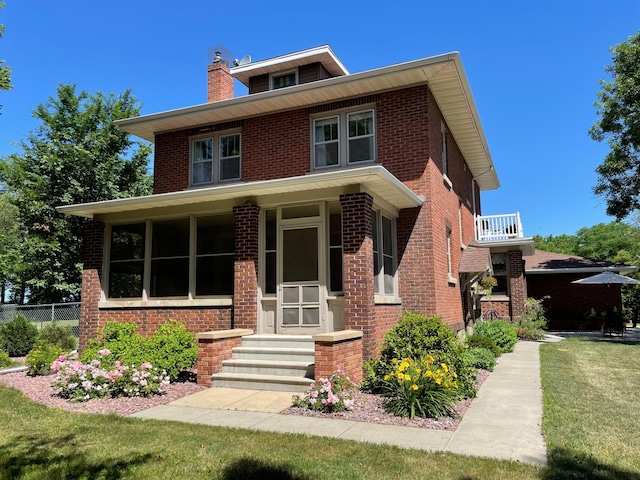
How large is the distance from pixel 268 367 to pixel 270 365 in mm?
79

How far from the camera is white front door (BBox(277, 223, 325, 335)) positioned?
9469 millimetres

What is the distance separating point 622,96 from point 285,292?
53.7ft

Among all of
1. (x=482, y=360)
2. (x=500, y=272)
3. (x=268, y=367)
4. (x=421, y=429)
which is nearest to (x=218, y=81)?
(x=268, y=367)

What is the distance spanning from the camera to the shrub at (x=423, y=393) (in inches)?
246

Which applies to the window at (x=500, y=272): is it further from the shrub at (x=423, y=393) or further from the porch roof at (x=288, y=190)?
the shrub at (x=423, y=393)

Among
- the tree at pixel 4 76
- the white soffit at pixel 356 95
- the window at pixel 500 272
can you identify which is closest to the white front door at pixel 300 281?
the white soffit at pixel 356 95

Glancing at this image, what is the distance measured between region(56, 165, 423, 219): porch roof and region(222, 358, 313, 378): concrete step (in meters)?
3.26

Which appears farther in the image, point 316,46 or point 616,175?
point 616,175

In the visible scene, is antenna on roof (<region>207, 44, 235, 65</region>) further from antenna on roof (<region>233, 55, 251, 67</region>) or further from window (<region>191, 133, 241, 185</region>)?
window (<region>191, 133, 241, 185</region>)

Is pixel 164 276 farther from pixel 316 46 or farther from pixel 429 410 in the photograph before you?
pixel 316 46

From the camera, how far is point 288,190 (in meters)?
9.27

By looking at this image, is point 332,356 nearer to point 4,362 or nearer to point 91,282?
point 91,282

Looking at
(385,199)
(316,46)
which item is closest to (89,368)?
(385,199)

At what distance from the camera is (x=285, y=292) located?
9.69 metres
